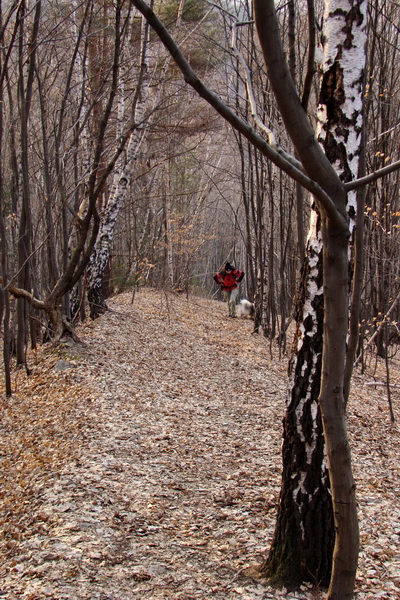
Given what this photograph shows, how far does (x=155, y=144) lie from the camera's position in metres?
15.9

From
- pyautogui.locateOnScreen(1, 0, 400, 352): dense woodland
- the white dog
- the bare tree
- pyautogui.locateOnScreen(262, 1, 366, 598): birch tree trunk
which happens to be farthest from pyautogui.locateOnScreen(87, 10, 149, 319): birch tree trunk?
the bare tree

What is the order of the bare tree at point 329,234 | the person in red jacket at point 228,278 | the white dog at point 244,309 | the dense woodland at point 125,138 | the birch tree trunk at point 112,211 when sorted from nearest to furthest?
the bare tree at point 329,234
the dense woodland at point 125,138
the birch tree trunk at point 112,211
the person in red jacket at point 228,278
the white dog at point 244,309

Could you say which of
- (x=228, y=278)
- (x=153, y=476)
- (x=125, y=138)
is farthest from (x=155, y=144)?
(x=153, y=476)

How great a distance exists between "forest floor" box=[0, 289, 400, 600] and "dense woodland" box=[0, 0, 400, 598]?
64 cm

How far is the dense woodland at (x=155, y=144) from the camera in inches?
111

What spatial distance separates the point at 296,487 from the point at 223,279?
1162 centimetres

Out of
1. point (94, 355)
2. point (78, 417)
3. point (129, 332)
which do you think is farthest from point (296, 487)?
point (129, 332)

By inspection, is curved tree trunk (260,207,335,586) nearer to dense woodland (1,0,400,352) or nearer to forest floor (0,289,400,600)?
forest floor (0,289,400,600)

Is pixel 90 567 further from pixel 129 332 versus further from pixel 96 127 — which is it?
pixel 96 127

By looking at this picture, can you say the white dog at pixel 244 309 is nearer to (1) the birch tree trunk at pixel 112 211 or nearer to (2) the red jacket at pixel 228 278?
(2) the red jacket at pixel 228 278

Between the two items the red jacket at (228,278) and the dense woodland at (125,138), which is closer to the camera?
the dense woodland at (125,138)

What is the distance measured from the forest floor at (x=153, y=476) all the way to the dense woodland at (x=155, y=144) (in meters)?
0.64

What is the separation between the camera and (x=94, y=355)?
798 centimetres

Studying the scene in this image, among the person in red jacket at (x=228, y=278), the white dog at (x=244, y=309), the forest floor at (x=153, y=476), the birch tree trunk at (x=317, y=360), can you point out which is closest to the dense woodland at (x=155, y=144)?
the birch tree trunk at (x=317, y=360)
